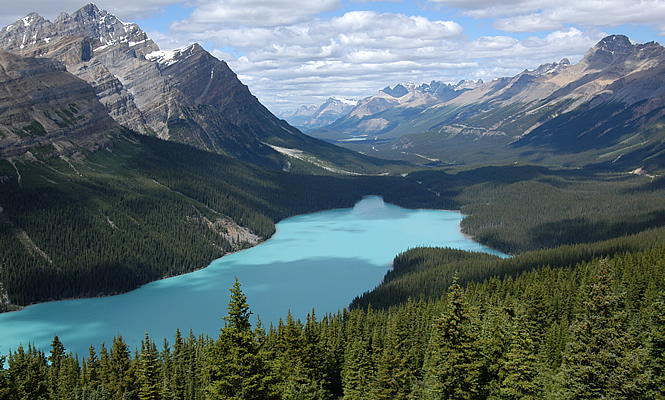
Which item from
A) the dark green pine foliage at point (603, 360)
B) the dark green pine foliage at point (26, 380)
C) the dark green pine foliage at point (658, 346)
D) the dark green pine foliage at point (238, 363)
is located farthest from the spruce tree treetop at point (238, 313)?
the dark green pine foliage at point (26, 380)

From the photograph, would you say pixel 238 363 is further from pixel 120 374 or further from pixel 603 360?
pixel 120 374

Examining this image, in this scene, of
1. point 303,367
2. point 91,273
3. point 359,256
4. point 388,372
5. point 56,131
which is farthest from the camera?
point 56,131

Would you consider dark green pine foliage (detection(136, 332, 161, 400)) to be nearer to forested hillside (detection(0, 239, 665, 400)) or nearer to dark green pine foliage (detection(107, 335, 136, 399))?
forested hillside (detection(0, 239, 665, 400))

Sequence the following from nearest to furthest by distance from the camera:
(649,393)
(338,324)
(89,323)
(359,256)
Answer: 1. (649,393)
2. (338,324)
3. (89,323)
4. (359,256)

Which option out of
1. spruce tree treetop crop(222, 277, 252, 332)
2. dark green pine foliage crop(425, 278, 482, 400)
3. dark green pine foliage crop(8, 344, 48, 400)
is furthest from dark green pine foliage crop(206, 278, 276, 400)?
dark green pine foliage crop(8, 344, 48, 400)

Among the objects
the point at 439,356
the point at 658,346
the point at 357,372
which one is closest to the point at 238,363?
the point at 439,356

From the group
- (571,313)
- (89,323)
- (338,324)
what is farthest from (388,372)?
(89,323)

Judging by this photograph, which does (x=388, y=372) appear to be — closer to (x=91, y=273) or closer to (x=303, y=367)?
(x=303, y=367)
